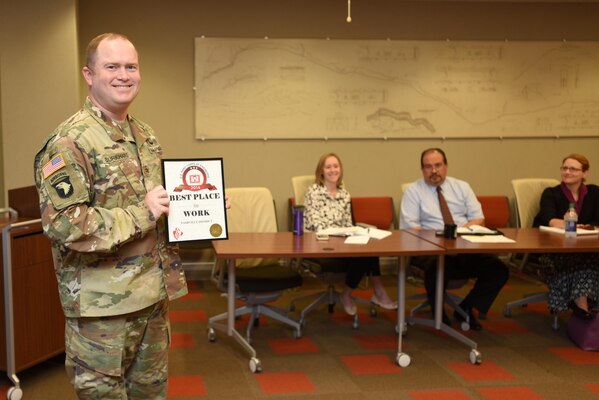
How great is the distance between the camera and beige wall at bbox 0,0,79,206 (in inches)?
207

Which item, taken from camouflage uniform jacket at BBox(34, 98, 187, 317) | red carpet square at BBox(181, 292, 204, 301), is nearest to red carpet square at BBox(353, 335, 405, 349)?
red carpet square at BBox(181, 292, 204, 301)

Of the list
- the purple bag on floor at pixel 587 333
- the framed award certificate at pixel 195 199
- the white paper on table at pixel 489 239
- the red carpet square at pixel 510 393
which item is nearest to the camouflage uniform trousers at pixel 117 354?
the framed award certificate at pixel 195 199

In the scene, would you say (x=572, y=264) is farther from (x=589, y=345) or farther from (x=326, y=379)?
(x=326, y=379)

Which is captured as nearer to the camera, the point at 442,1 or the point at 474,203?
the point at 474,203

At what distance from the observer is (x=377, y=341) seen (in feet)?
14.5

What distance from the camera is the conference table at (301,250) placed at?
3764mm

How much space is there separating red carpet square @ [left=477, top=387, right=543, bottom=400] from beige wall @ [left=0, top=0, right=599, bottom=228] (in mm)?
3146

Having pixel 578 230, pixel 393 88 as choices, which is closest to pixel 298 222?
pixel 578 230

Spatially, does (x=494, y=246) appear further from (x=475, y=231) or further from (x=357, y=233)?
(x=357, y=233)

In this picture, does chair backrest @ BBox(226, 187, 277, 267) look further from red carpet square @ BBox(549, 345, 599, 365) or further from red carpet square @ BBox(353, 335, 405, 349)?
red carpet square @ BBox(549, 345, 599, 365)

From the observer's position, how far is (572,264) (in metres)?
4.49

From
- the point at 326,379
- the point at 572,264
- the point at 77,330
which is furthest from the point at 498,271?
the point at 77,330

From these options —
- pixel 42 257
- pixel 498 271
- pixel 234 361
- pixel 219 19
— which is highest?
pixel 219 19

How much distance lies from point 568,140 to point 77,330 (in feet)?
19.2
